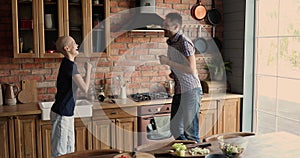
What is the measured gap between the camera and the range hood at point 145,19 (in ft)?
13.0

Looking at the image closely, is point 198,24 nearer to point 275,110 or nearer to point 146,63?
point 146,63

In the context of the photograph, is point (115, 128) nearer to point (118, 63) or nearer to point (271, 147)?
point (118, 63)

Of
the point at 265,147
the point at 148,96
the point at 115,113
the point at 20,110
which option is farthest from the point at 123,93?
the point at 265,147

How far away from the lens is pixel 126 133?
Answer: 3.64m

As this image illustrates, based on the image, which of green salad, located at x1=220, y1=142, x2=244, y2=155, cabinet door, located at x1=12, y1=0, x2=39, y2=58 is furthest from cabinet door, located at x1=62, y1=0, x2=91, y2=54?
green salad, located at x1=220, y1=142, x2=244, y2=155

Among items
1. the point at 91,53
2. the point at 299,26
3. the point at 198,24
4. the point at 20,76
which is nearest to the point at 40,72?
the point at 20,76

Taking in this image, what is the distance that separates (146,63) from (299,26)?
180cm

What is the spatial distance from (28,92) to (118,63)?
1.08 metres

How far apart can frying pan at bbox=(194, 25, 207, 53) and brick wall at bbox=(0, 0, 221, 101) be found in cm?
12

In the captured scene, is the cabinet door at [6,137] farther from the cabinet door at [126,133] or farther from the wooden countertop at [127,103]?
the cabinet door at [126,133]

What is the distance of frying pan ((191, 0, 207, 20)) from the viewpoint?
4.27 metres

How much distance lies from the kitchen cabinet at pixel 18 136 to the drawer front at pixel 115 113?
61 centimetres

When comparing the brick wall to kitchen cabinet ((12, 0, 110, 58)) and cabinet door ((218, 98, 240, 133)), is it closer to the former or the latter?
kitchen cabinet ((12, 0, 110, 58))

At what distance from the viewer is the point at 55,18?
358 cm
